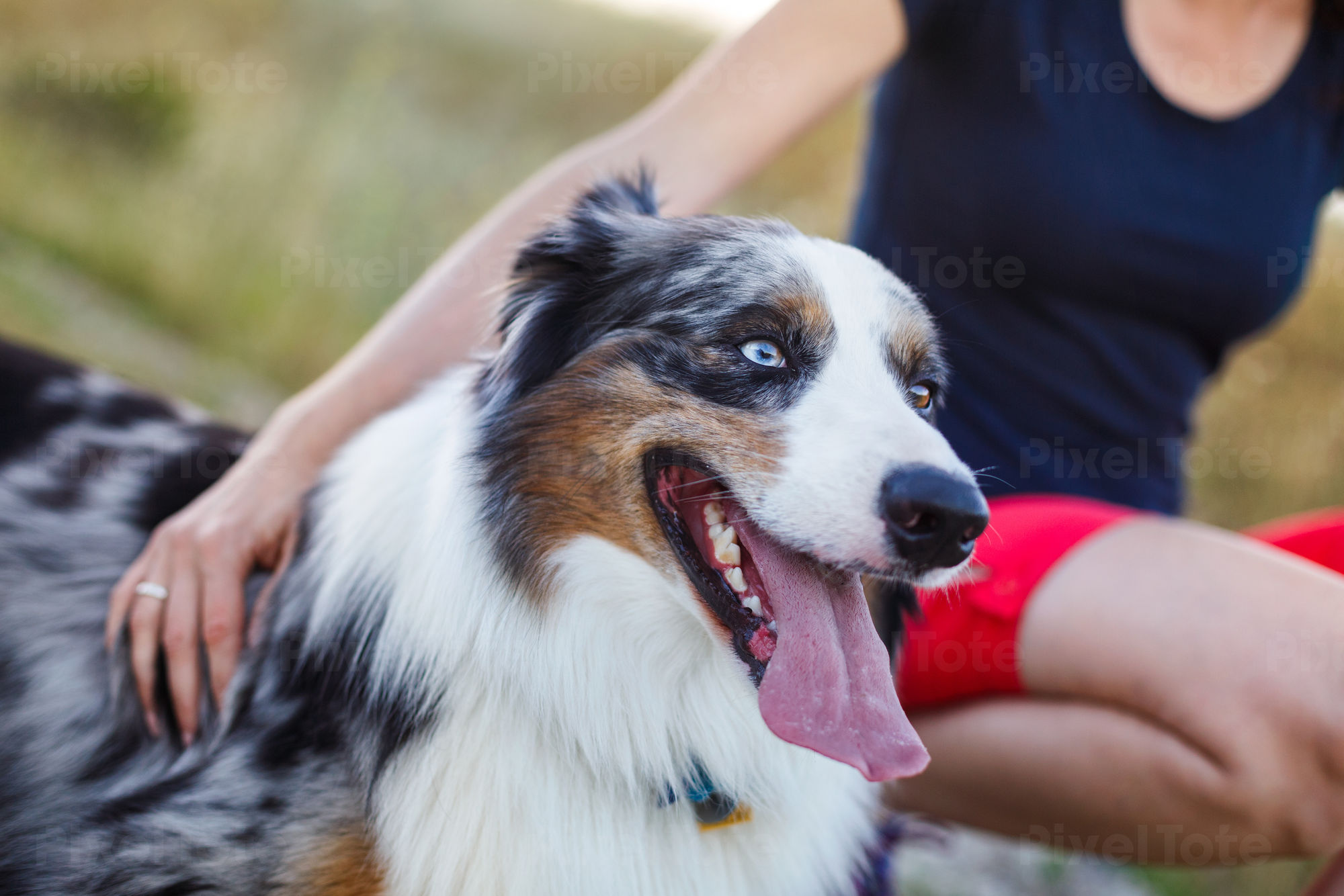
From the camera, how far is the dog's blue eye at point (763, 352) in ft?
6.63

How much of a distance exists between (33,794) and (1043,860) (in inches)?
131

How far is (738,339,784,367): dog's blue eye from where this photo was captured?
2.02 meters

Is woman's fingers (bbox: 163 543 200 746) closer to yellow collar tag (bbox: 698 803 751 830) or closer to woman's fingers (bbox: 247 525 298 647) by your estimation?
woman's fingers (bbox: 247 525 298 647)

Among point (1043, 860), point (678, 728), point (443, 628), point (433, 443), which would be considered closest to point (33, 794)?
point (443, 628)

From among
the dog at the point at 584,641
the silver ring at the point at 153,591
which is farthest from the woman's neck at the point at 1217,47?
the silver ring at the point at 153,591

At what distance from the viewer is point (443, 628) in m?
2.04

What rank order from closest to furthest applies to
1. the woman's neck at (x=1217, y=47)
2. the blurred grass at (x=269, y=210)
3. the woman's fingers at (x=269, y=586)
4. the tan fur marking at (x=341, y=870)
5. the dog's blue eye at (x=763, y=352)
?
the tan fur marking at (x=341, y=870)
the dog's blue eye at (x=763, y=352)
the woman's fingers at (x=269, y=586)
the woman's neck at (x=1217, y=47)
the blurred grass at (x=269, y=210)

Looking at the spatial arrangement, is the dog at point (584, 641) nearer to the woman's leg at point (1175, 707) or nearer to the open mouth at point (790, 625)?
the open mouth at point (790, 625)

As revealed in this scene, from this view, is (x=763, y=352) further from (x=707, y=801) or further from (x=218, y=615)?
(x=218, y=615)

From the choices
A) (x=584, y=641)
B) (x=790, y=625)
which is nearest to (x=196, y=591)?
(x=584, y=641)

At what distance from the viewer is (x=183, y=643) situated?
218 centimetres

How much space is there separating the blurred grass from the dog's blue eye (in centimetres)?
277

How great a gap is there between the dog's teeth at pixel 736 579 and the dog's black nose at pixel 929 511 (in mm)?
327

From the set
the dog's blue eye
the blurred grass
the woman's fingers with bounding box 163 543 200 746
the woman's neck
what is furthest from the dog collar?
the blurred grass
